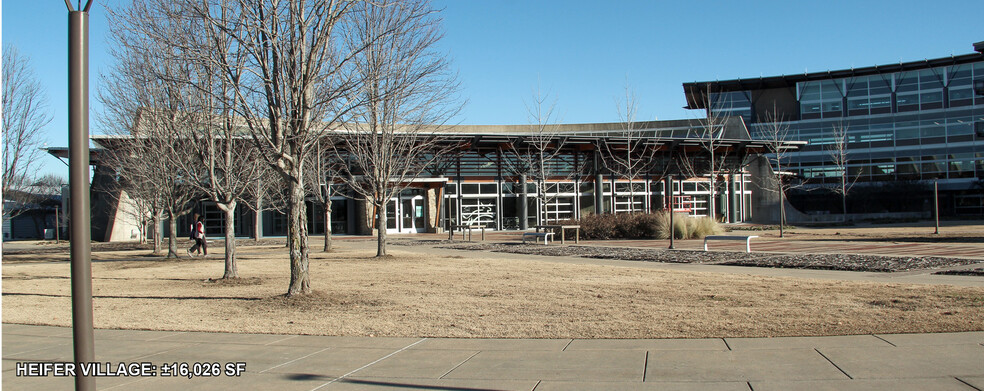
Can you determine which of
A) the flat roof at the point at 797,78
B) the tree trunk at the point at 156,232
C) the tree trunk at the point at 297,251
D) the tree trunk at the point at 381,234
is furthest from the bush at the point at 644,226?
the flat roof at the point at 797,78

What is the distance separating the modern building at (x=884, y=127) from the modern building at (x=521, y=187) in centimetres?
995

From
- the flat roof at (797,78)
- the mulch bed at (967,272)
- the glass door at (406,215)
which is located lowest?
the mulch bed at (967,272)

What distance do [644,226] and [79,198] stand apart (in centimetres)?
2706

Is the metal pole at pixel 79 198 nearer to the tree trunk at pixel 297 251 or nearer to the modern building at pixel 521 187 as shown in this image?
the tree trunk at pixel 297 251

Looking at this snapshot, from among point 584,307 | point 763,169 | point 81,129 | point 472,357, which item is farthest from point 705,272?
point 763,169

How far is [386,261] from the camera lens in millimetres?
20250

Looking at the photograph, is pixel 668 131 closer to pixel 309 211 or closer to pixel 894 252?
pixel 309 211

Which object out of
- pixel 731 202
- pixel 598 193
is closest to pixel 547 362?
pixel 598 193

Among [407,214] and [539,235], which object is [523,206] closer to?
[407,214]

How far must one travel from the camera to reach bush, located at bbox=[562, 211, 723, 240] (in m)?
28.9

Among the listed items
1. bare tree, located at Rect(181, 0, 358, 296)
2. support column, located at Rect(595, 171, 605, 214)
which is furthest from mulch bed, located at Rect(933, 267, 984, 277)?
support column, located at Rect(595, 171, 605, 214)

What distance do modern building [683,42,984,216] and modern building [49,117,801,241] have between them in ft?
32.6

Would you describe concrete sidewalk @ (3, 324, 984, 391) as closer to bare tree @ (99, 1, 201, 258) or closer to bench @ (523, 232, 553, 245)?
bare tree @ (99, 1, 201, 258)

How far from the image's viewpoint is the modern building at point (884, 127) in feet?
205
